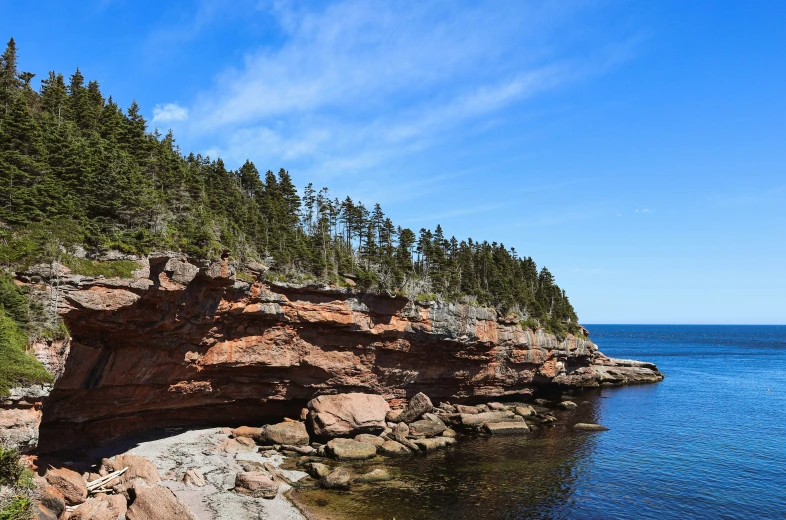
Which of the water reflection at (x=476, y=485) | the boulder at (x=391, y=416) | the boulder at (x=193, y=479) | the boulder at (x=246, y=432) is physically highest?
the boulder at (x=391, y=416)

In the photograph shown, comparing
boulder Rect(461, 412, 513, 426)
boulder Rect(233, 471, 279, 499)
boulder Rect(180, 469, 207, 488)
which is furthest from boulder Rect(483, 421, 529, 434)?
boulder Rect(180, 469, 207, 488)

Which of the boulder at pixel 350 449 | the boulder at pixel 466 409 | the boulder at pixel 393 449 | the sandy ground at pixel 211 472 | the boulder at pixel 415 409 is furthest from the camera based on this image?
the boulder at pixel 466 409

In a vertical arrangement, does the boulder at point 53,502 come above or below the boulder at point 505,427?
above

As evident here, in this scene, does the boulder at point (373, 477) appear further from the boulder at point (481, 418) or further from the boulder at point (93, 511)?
the boulder at point (481, 418)

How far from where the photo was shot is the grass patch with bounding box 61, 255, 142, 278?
86.8 feet

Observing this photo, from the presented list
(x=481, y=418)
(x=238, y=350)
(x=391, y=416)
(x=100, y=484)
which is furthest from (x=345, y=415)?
(x=100, y=484)

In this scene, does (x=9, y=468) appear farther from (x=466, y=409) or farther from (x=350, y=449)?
(x=466, y=409)

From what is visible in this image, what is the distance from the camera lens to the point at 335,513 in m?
28.7

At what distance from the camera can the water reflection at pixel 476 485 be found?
1169 inches

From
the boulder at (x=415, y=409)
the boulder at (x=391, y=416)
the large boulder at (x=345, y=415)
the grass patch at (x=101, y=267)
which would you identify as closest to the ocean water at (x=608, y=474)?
the boulder at (x=415, y=409)

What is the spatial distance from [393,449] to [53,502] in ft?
82.1

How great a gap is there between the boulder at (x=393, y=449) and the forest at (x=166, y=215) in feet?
47.4

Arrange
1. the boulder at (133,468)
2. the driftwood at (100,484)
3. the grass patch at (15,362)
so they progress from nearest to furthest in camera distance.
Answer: the grass patch at (15,362) → the driftwood at (100,484) → the boulder at (133,468)

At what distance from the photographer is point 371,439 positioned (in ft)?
141
